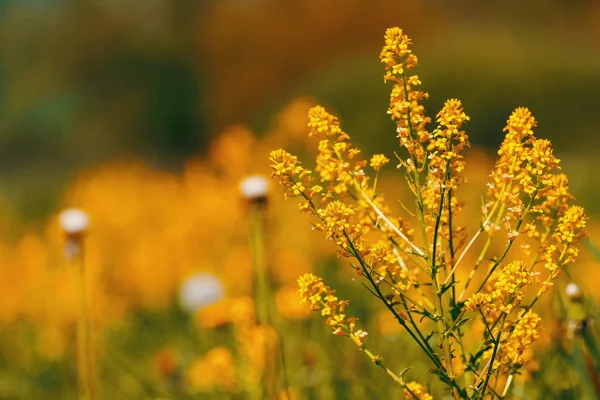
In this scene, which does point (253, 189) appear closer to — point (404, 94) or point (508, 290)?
point (404, 94)

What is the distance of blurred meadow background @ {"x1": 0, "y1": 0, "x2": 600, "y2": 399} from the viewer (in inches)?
94.4

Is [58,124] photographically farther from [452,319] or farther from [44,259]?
[452,319]

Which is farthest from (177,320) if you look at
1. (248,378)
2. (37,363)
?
(248,378)

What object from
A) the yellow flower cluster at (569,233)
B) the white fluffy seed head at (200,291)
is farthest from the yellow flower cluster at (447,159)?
the white fluffy seed head at (200,291)

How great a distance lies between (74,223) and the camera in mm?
1469

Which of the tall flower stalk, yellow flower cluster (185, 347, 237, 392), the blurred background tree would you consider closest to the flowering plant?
the tall flower stalk

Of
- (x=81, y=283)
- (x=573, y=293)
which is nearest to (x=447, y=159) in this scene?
(x=573, y=293)

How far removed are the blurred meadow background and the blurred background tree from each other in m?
0.02

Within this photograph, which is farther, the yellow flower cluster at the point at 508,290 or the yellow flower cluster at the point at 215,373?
the yellow flower cluster at the point at 215,373

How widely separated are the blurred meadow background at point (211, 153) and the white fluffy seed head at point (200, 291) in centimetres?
2

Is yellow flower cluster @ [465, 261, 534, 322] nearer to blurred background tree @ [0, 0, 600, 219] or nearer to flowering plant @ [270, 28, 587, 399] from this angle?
flowering plant @ [270, 28, 587, 399]

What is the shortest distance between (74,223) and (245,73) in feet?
30.3

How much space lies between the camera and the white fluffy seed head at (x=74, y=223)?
1.46m

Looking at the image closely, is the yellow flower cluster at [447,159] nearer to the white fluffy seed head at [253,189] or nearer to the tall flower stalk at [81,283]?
the white fluffy seed head at [253,189]
